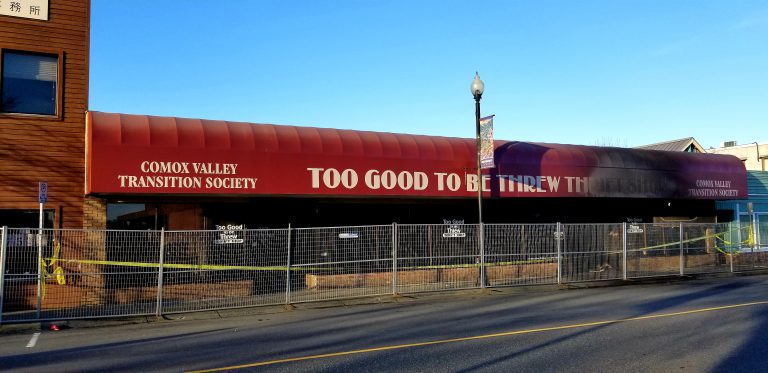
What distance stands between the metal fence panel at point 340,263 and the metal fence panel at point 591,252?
5.50m

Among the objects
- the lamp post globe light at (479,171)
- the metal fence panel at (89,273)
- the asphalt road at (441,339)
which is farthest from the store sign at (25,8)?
the lamp post globe light at (479,171)

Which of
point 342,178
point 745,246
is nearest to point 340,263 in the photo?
point 342,178

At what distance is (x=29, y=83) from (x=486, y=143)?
1152 cm

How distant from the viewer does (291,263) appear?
15.0 metres

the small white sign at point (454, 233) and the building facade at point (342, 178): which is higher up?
the building facade at point (342, 178)

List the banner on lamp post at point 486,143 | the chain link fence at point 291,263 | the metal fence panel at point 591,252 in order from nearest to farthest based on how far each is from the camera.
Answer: the chain link fence at point 291,263 → the banner on lamp post at point 486,143 → the metal fence panel at point 591,252

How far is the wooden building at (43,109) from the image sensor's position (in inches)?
573

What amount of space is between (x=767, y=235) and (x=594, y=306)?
45.5ft

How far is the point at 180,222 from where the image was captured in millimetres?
16203

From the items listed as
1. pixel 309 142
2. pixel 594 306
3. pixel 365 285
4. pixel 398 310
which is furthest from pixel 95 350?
pixel 594 306

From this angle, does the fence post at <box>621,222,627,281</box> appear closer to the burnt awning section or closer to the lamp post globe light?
the burnt awning section

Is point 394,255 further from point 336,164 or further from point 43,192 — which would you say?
point 43,192

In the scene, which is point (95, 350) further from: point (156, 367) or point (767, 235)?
point (767, 235)

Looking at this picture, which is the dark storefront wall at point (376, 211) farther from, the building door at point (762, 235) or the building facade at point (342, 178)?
the building door at point (762, 235)
